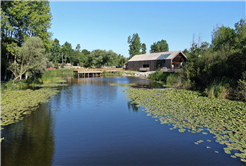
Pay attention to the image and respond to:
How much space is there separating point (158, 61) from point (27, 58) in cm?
4294

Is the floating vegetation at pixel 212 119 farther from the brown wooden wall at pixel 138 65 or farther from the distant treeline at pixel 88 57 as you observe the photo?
the distant treeline at pixel 88 57

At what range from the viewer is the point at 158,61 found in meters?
61.8

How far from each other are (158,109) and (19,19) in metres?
26.0

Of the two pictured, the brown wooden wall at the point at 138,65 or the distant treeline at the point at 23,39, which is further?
the brown wooden wall at the point at 138,65

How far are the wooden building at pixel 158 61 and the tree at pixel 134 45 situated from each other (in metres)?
29.1

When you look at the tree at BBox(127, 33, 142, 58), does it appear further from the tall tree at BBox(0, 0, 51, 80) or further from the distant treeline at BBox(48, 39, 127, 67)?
the tall tree at BBox(0, 0, 51, 80)

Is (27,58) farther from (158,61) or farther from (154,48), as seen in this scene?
(154,48)

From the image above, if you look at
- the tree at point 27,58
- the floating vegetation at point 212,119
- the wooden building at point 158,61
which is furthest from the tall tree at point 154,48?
the floating vegetation at point 212,119

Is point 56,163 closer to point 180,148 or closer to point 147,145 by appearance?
point 147,145

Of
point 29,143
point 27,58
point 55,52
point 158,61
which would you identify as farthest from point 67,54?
point 29,143

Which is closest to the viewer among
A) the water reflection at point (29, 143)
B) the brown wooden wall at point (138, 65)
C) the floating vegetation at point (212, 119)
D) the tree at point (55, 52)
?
the water reflection at point (29, 143)

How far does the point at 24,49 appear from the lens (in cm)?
2670

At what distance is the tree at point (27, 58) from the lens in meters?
26.9

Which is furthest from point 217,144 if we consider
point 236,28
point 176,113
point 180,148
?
point 236,28
